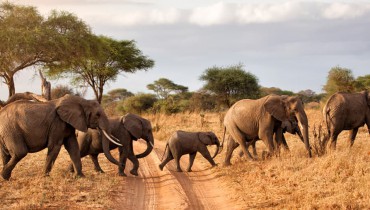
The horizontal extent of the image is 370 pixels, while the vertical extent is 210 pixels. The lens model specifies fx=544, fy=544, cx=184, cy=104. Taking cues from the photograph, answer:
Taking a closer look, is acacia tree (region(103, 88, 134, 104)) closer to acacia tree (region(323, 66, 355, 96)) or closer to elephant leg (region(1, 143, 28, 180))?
acacia tree (region(323, 66, 355, 96))

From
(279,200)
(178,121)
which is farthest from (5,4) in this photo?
(279,200)

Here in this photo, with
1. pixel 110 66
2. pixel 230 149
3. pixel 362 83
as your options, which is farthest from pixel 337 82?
pixel 230 149

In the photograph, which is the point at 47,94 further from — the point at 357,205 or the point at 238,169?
the point at 357,205

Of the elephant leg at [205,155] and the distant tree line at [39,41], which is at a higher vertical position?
the distant tree line at [39,41]

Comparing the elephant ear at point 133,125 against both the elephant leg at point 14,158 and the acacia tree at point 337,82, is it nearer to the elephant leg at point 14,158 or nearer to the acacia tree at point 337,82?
the elephant leg at point 14,158

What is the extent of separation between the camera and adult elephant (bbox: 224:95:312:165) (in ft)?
42.9

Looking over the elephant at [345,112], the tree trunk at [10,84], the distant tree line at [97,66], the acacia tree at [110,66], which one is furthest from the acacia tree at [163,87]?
the elephant at [345,112]

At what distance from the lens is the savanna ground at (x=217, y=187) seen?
351 inches

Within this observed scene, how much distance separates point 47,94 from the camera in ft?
58.3

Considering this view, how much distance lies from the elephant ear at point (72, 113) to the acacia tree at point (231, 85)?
2668 cm

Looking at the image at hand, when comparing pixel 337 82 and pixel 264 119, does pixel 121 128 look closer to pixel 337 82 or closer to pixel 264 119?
pixel 264 119

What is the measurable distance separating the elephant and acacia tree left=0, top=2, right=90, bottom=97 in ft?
52.4

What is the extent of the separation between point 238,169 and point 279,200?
3.33 m

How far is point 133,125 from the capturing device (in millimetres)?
13117
